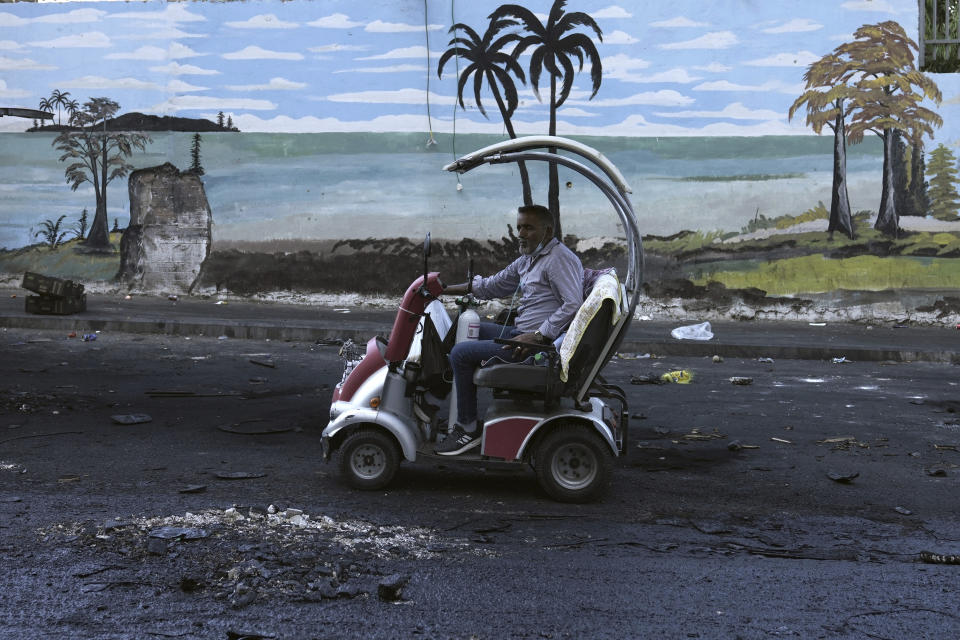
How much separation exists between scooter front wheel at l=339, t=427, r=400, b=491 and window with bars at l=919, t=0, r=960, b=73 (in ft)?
21.8

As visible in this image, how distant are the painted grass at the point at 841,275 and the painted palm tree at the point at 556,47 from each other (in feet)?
10.4

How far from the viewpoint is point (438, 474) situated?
5.93 m

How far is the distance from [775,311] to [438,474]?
1045 centimetres

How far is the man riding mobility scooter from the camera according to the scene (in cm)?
537

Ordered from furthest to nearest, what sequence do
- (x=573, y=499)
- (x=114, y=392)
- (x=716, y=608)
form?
(x=114, y=392), (x=573, y=499), (x=716, y=608)

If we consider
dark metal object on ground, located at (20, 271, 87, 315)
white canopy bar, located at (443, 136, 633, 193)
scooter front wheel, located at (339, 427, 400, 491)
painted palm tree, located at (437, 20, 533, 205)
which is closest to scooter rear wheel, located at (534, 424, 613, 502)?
scooter front wheel, located at (339, 427, 400, 491)

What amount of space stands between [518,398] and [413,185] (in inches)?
424

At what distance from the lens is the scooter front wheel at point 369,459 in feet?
→ 18.0

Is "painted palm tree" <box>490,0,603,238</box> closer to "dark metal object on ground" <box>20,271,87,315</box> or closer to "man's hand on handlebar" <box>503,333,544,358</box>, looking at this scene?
"dark metal object on ground" <box>20,271,87,315</box>

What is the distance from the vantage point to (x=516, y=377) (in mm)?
5402

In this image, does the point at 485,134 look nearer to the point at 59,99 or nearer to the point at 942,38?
the point at 59,99

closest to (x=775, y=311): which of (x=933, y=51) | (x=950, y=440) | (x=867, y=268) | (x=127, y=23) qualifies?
(x=867, y=268)

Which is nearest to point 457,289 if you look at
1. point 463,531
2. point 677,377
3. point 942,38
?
point 463,531

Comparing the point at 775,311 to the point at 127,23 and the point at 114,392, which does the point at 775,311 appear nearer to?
the point at 114,392
